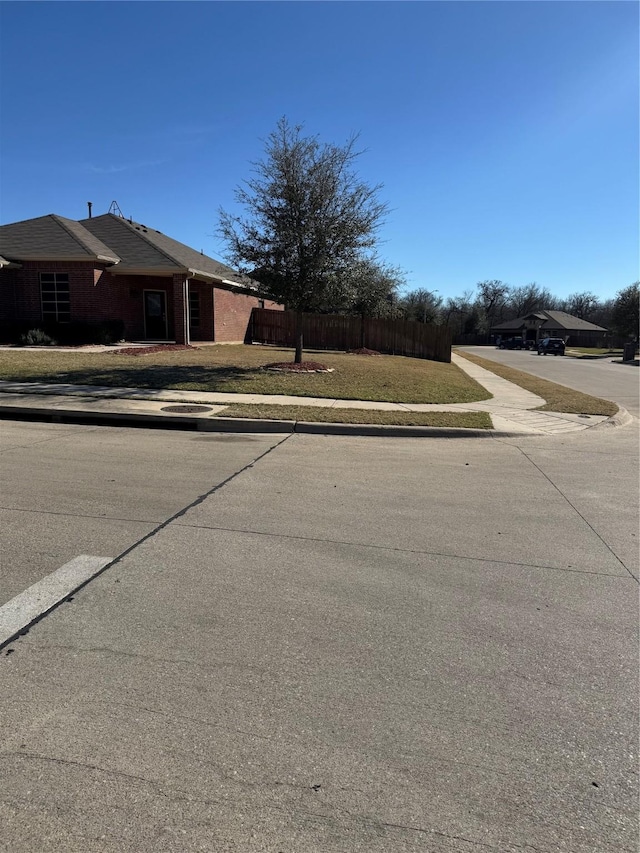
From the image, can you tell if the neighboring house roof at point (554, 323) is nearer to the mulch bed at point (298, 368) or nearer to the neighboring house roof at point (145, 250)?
the neighboring house roof at point (145, 250)

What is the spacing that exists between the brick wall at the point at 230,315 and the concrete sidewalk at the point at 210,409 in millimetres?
12660

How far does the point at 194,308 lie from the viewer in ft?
78.5

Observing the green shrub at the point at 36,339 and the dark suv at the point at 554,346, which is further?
the dark suv at the point at 554,346

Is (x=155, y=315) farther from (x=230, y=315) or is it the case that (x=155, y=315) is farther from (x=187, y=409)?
(x=187, y=409)

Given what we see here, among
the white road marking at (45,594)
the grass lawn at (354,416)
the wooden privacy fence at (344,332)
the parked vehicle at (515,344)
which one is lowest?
the white road marking at (45,594)

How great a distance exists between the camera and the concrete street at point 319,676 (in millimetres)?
2031

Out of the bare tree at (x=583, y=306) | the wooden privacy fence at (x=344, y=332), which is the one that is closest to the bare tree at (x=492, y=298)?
the bare tree at (x=583, y=306)

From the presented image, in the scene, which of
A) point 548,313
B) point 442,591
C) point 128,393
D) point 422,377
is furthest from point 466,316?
point 442,591

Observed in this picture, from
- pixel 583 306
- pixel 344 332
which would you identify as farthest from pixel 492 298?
pixel 344 332

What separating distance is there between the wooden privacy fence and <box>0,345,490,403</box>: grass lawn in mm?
10450

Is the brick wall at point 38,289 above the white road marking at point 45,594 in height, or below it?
above

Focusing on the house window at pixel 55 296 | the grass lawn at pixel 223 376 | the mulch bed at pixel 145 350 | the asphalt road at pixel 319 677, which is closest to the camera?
the asphalt road at pixel 319 677

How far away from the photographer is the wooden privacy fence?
2823 cm

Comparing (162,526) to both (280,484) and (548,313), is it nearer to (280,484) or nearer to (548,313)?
(280,484)
